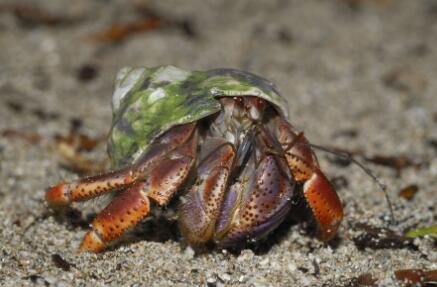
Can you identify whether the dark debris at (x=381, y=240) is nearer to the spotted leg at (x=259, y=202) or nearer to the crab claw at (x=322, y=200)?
the crab claw at (x=322, y=200)

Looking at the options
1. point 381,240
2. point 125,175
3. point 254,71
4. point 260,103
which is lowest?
point 254,71

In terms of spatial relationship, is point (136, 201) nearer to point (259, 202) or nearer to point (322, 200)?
point (259, 202)

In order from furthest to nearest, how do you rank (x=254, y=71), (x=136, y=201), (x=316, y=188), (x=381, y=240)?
(x=254, y=71)
(x=381, y=240)
(x=316, y=188)
(x=136, y=201)

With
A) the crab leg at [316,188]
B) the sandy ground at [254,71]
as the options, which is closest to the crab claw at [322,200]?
the crab leg at [316,188]

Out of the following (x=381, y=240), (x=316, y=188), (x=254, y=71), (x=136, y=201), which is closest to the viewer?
(x=136, y=201)

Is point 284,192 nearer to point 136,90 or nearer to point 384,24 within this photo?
point 136,90

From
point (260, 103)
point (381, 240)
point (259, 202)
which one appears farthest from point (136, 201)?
point (381, 240)

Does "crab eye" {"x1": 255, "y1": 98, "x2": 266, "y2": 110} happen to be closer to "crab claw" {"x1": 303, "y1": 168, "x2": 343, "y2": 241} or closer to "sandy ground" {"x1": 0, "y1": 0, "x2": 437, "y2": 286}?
"crab claw" {"x1": 303, "y1": 168, "x2": 343, "y2": 241}

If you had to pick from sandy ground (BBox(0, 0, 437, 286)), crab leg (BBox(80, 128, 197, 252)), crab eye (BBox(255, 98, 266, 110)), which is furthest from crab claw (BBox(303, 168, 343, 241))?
crab leg (BBox(80, 128, 197, 252))
